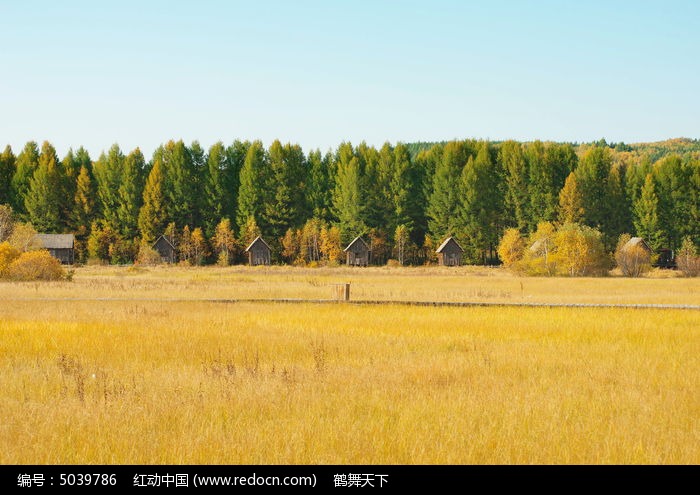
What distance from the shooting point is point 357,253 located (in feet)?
266

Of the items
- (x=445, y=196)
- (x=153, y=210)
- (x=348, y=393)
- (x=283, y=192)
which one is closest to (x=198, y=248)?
(x=153, y=210)

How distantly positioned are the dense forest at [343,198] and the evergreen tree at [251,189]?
14 centimetres

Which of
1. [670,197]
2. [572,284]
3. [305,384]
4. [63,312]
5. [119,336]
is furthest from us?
[670,197]

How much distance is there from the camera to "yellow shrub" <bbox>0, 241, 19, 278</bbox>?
45.8 meters

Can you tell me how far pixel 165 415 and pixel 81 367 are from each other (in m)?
4.72

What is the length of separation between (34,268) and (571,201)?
2109 inches

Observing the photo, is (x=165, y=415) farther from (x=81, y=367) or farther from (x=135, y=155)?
(x=135, y=155)

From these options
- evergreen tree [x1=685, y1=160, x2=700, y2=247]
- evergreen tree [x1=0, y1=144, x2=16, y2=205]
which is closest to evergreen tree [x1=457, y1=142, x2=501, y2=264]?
evergreen tree [x1=685, y1=160, x2=700, y2=247]

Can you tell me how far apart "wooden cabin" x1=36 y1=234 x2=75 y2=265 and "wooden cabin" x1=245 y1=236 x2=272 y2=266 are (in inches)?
749

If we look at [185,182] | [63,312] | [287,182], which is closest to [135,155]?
[185,182]

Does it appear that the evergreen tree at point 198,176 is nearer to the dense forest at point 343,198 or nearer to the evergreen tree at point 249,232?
the dense forest at point 343,198

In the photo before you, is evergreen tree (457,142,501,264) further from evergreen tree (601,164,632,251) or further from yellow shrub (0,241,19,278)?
yellow shrub (0,241,19,278)

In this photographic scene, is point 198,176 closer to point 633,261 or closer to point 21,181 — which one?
point 21,181

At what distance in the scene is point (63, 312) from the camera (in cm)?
2514
